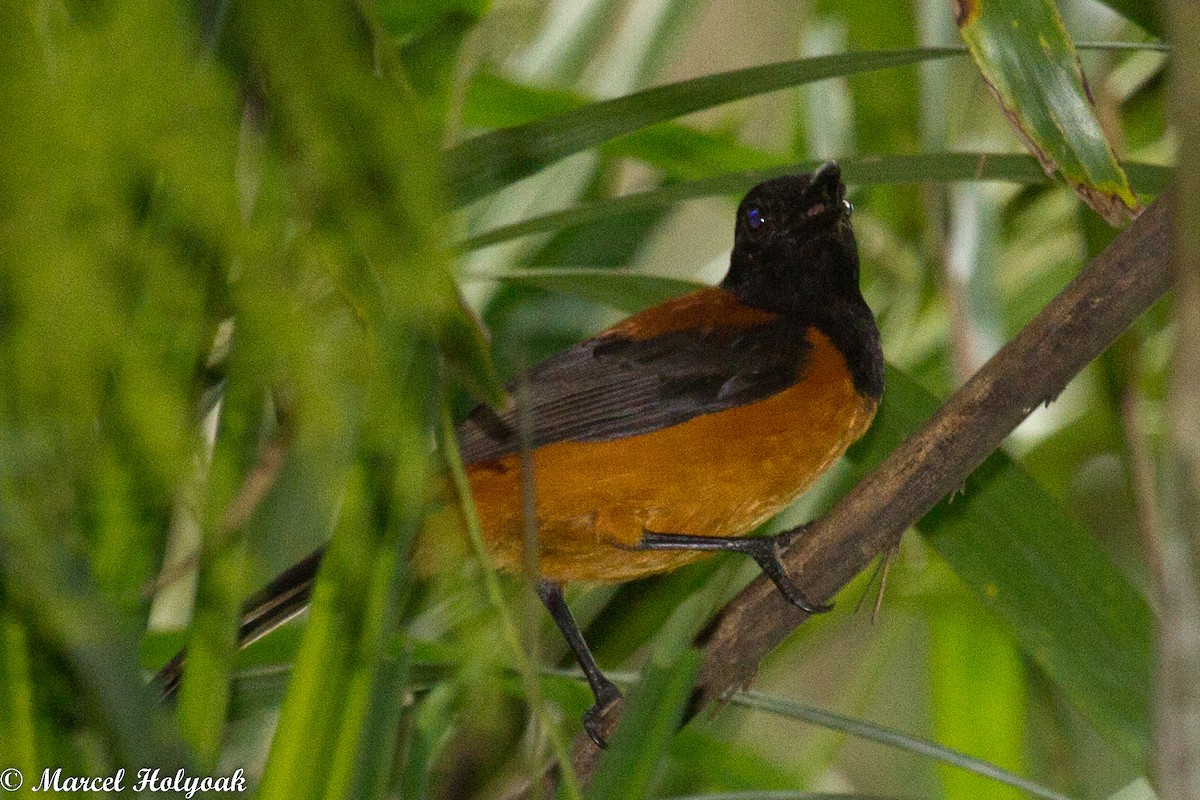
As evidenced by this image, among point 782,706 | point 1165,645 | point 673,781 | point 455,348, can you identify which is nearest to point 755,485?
point 782,706

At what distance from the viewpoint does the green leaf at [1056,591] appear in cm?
153

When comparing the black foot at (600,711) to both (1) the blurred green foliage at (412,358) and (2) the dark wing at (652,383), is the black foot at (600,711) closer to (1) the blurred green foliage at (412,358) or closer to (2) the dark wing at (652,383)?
(1) the blurred green foliage at (412,358)

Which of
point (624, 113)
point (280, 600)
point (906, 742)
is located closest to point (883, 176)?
point (624, 113)

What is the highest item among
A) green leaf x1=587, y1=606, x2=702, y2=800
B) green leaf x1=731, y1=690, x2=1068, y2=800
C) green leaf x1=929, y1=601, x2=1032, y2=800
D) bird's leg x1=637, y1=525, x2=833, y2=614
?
green leaf x1=587, y1=606, x2=702, y2=800

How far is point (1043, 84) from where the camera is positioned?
42.1 inches

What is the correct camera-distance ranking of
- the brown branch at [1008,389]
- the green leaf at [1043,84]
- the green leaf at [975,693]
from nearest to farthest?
the green leaf at [1043,84] < the brown branch at [1008,389] < the green leaf at [975,693]

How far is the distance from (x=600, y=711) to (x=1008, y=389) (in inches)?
32.8

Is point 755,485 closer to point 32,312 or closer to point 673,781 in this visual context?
point 673,781

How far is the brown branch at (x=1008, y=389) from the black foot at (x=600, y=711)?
0.52 metres

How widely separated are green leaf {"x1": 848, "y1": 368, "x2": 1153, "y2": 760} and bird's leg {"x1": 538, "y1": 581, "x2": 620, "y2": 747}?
51 cm

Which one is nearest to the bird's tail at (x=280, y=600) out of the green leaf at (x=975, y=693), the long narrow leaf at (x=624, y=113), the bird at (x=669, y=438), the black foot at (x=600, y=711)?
the bird at (x=669, y=438)

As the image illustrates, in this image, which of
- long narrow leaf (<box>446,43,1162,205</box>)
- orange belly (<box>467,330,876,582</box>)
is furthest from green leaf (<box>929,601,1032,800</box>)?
long narrow leaf (<box>446,43,1162,205</box>)

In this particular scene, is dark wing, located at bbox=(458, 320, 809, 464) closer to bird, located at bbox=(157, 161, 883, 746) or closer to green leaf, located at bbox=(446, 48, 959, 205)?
bird, located at bbox=(157, 161, 883, 746)

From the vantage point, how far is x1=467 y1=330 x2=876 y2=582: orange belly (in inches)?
74.0
